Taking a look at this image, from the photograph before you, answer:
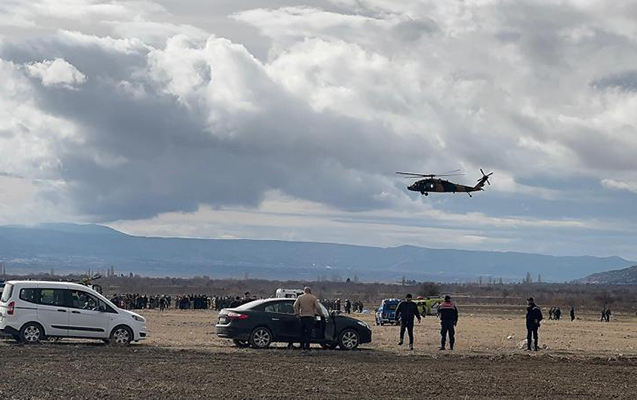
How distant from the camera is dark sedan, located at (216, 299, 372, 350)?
28.7 m

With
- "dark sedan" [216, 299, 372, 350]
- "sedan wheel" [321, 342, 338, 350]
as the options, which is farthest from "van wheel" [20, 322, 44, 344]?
"sedan wheel" [321, 342, 338, 350]

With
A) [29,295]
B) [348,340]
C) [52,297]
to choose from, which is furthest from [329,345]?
[29,295]

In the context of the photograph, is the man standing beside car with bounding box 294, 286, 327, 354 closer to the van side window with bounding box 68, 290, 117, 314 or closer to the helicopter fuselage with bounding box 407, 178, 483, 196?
the van side window with bounding box 68, 290, 117, 314

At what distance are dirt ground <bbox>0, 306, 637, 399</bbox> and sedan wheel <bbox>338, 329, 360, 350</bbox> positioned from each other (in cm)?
51

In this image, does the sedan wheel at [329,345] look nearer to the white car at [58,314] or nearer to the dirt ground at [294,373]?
the dirt ground at [294,373]

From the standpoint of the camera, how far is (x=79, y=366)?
74.1 feet

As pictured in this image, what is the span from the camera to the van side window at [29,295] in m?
27.7

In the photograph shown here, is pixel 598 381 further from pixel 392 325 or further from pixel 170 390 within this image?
pixel 392 325

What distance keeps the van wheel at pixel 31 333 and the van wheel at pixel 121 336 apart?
6.14 ft

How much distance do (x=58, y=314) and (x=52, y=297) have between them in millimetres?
504

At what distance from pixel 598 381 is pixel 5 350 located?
13780 millimetres

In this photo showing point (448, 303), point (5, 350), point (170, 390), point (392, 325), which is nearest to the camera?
point (170, 390)

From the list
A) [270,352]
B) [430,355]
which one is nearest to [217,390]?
[270,352]

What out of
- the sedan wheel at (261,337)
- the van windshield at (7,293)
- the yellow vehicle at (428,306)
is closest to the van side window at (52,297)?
the van windshield at (7,293)
